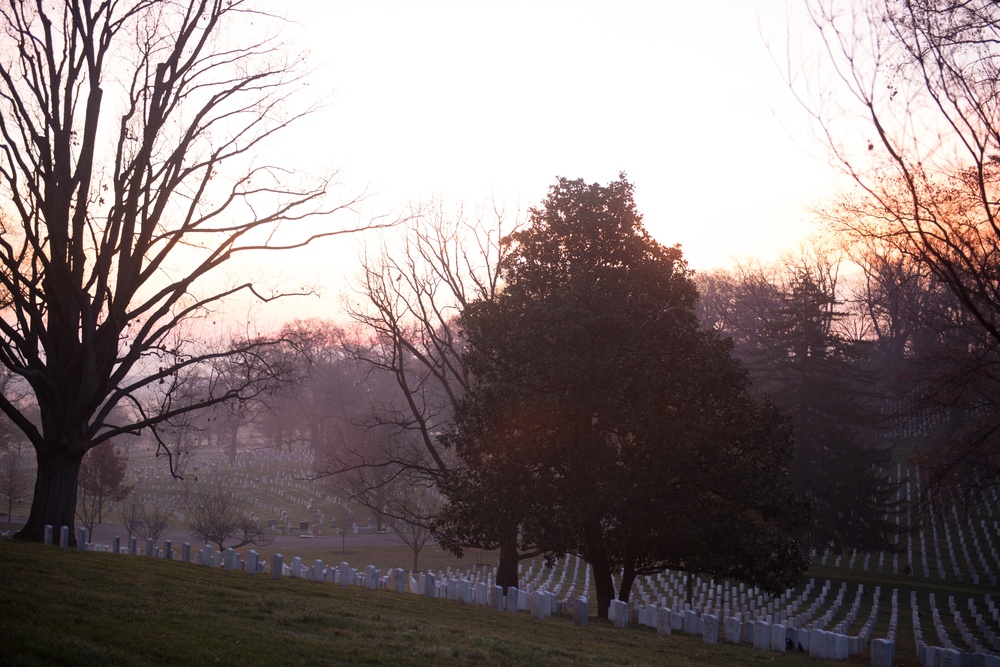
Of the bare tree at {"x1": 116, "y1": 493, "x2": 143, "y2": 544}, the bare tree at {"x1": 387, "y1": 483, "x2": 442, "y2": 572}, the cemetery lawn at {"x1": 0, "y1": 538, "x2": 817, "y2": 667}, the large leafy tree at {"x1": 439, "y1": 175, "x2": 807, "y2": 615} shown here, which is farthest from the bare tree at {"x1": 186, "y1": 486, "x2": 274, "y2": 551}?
the cemetery lawn at {"x1": 0, "y1": 538, "x2": 817, "y2": 667}

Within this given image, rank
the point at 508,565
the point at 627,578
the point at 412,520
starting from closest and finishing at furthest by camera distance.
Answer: the point at 627,578
the point at 508,565
the point at 412,520

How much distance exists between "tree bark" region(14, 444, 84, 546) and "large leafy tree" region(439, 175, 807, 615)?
7.23m

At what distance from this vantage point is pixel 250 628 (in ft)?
26.0

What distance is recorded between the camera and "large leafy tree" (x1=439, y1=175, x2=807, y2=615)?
15.3 metres

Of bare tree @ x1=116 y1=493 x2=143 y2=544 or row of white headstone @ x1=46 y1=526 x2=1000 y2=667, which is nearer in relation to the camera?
row of white headstone @ x1=46 y1=526 x2=1000 y2=667

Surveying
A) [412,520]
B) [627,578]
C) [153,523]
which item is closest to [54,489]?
[627,578]

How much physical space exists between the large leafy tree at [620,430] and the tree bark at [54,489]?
7.23 metres

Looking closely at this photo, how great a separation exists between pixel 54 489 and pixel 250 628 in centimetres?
958

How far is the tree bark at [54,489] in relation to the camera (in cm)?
1525

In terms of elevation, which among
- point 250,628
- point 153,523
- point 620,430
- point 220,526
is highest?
point 620,430

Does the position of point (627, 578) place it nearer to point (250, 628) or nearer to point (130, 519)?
point (250, 628)

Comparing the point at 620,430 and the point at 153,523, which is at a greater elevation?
the point at 620,430

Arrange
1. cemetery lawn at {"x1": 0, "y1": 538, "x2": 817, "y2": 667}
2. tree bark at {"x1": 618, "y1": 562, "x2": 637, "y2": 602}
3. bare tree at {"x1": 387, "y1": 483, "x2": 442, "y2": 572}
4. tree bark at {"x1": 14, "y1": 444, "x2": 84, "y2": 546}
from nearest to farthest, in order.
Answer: cemetery lawn at {"x1": 0, "y1": 538, "x2": 817, "y2": 667}, tree bark at {"x1": 14, "y1": 444, "x2": 84, "y2": 546}, tree bark at {"x1": 618, "y1": 562, "x2": 637, "y2": 602}, bare tree at {"x1": 387, "y1": 483, "x2": 442, "y2": 572}

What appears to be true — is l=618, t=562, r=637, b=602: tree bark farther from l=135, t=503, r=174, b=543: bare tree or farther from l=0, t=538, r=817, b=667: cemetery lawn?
l=135, t=503, r=174, b=543: bare tree
